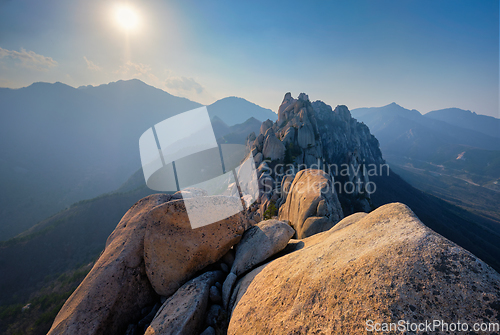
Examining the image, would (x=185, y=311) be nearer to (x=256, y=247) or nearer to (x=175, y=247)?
(x=175, y=247)

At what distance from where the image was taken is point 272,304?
4434 millimetres

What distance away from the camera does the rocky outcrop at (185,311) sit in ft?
16.8

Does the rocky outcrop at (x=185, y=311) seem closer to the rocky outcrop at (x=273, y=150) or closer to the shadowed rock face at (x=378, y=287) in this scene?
the shadowed rock face at (x=378, y=287)

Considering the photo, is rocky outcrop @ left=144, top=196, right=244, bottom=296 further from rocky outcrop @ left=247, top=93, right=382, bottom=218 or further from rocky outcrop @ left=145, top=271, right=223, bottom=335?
rocky outcrop @ left=247, top=93, right=382, bottom=218

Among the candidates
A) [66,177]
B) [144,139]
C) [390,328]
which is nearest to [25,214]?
[66,177]

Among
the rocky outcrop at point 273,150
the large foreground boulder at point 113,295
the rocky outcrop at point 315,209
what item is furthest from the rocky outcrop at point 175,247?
the rocky outcrop at point 273,150

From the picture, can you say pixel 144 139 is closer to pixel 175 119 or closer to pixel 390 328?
pixel 175 119

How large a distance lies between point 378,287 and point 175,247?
21.2ft

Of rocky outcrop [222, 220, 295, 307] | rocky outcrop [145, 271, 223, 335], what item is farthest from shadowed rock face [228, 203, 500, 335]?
rocky outcrop [222, 220, 295, 307]

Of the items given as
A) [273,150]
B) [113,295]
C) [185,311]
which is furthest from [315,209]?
[273,150]

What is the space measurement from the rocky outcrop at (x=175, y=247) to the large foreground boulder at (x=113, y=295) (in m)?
0.63

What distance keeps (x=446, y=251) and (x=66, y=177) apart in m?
279

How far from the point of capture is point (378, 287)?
3.10 meters

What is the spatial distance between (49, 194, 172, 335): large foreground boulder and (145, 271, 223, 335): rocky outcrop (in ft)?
5.58
